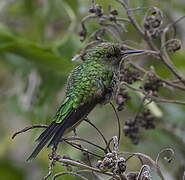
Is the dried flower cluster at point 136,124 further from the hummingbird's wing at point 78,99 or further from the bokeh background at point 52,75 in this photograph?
the bokeh background at point 52,75

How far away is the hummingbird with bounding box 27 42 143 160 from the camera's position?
92.2 inches

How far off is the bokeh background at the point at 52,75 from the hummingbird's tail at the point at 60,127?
3.00ft

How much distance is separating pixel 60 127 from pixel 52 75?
4.98 ft

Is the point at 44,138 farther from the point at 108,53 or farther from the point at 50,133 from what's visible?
the point at 108,53

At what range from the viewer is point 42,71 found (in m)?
3.79

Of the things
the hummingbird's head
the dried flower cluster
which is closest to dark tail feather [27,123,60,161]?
the hummingbird's head

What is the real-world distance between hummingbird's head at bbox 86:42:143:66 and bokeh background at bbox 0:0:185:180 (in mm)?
649

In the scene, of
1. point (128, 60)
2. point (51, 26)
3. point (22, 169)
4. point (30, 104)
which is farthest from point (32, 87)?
point (128, 60)

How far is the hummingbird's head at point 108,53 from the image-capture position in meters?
2.67

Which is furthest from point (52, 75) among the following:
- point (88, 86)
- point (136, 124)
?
point (88, 86)

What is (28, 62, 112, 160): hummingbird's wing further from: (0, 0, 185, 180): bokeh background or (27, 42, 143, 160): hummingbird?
(0, 0, 185, 180): bokeh background

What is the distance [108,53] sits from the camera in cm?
270

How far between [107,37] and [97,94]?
87cm

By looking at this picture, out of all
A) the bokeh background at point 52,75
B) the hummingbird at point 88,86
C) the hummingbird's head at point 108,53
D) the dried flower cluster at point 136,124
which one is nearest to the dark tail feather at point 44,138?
the hummingbird at point 88,86
